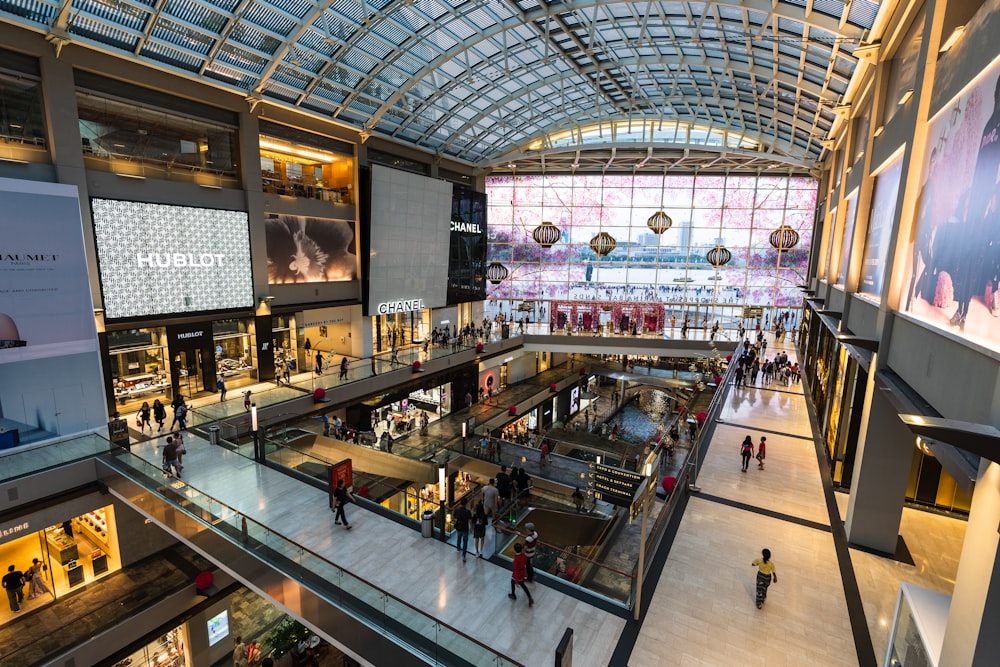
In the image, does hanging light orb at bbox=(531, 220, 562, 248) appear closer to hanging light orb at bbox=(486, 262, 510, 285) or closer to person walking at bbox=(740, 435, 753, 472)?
hanging light orb at bbox=(486, 262, 510, 285)

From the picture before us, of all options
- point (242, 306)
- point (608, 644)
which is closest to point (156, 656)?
point (242, 306)

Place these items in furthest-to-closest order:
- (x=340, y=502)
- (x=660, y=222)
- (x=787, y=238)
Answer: (x=660, y=222) → (x=787, y=238) → (x=340, y=502)

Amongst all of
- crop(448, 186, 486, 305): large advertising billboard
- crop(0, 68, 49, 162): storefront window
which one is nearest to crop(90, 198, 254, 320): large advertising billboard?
crop(0, 68, 49, 162): storefront window

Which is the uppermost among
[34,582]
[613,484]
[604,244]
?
[604,244]

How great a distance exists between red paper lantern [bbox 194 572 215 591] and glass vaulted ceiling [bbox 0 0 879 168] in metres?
14.7

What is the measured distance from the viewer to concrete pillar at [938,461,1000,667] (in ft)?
12.3

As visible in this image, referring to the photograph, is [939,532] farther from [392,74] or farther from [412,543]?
[392,74]

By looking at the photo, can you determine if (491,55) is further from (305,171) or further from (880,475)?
(880,475)

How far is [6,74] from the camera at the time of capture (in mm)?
12000

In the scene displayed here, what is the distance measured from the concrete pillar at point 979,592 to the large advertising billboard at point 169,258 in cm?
1885

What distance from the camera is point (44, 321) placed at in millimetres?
12406

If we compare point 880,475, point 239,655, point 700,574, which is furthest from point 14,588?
point 880,475

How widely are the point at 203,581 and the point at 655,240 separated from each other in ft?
99.7

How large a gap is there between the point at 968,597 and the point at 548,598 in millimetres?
5246
